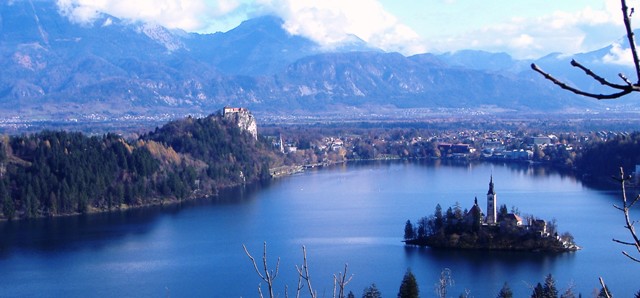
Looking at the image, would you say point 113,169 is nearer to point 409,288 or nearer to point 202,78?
point 409,288

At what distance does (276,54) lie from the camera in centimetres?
5628

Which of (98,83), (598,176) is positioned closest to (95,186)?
(598,176)

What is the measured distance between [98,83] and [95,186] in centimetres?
3148

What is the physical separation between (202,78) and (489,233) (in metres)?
39.5

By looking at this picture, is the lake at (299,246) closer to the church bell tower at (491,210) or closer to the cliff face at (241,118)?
the church bell tower at (491,210)

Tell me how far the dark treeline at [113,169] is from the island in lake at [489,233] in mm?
5328

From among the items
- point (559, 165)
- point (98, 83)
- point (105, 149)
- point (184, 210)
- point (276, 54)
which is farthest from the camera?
point (276, 54)

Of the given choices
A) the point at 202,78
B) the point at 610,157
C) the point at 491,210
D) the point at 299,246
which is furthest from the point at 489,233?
the point at 202,78

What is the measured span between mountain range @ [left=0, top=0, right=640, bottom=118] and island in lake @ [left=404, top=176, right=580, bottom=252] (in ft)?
102

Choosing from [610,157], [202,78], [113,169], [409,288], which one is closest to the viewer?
[409,288]

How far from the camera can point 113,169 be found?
44.3 feet

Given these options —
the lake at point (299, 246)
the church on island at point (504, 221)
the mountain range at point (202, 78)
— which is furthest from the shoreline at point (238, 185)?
the mountain range at point (202, 78)

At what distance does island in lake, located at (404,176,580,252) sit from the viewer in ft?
26.3

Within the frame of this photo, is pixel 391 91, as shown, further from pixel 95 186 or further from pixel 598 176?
pixel 95 186
